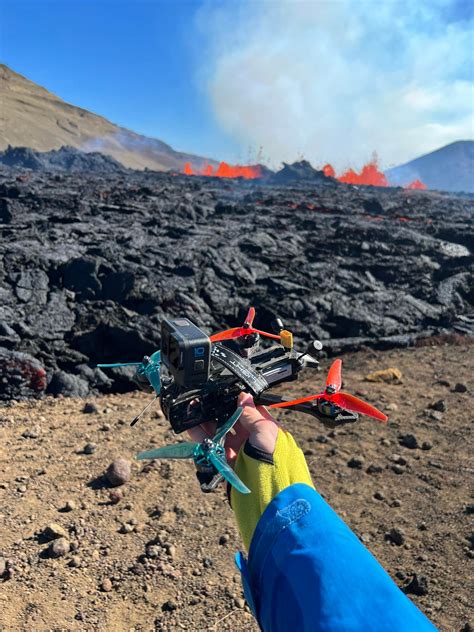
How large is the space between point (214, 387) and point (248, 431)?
0.35 metres

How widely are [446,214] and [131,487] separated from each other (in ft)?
87.0

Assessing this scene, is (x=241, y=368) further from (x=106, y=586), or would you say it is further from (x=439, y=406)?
(x=439, y=406)

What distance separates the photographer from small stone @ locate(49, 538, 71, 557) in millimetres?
4246

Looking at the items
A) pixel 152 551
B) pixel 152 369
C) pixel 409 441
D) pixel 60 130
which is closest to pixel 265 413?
pixel 152 369

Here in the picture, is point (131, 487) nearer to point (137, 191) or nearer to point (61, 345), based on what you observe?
point (61, 345)

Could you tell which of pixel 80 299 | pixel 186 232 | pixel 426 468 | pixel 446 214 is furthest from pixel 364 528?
pixel 446 214

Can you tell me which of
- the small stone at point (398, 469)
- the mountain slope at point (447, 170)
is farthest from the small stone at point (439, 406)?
the mountain slope at point (447, 170)

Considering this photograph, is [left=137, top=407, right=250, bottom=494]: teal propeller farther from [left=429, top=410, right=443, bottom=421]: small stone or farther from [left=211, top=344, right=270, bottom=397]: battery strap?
[left=429, top=410, right=443, bottom=421]: small stone

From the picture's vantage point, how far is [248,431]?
8.16 feet

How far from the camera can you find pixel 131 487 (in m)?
5.35

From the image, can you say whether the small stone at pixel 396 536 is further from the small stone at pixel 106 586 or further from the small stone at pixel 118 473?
the small stone at pixel 118 473

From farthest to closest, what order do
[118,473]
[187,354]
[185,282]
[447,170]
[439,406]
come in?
[447,170] < [185,282] < [439,406] < [118,473] < [187,354]

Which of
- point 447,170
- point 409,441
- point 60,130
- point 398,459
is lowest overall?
point 398,459

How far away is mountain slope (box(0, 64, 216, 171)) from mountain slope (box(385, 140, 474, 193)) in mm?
101375
